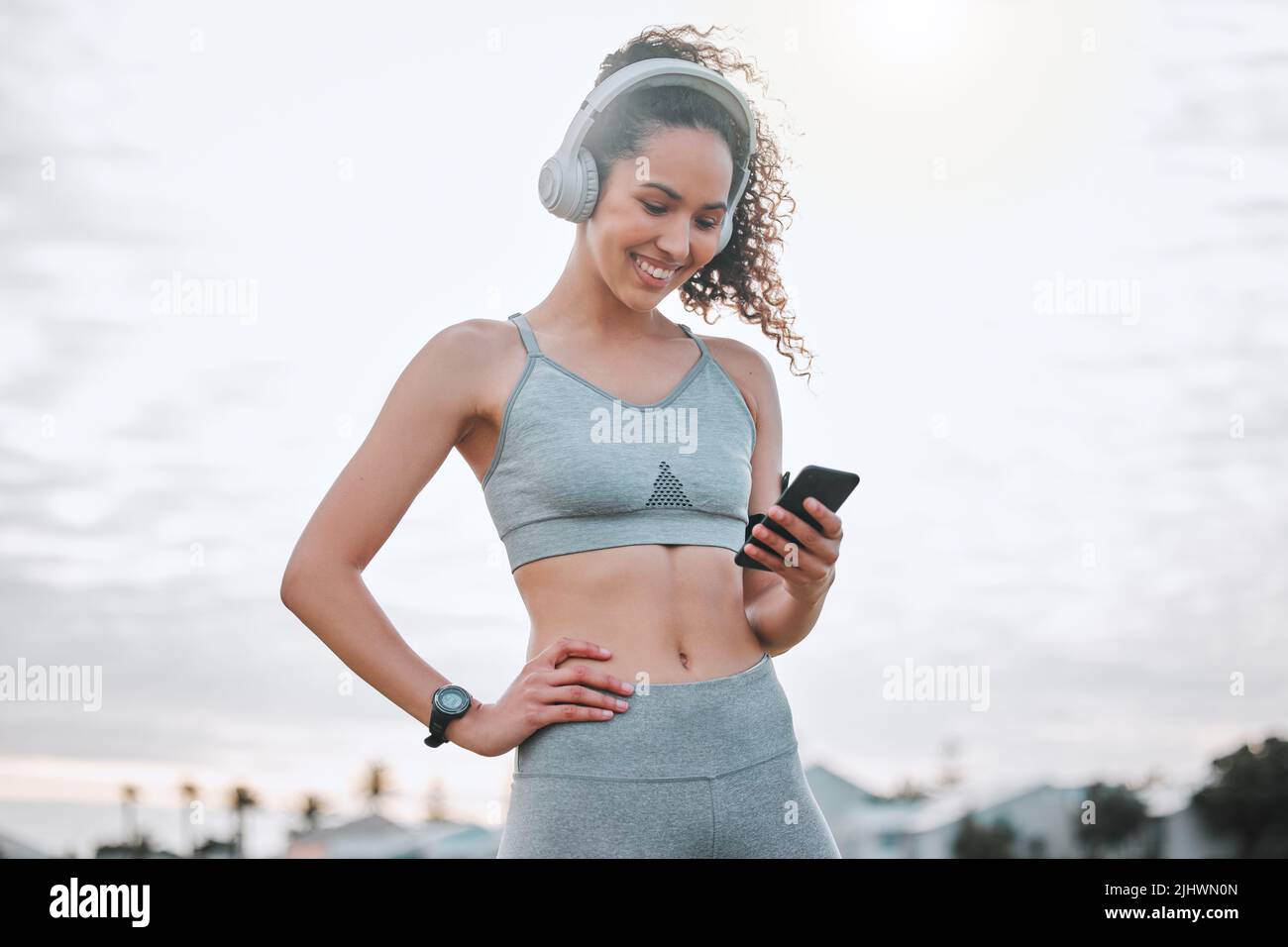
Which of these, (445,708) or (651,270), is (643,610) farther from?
(651,270)

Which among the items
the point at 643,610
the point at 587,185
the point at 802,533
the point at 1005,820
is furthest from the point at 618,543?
the point at 1005,820

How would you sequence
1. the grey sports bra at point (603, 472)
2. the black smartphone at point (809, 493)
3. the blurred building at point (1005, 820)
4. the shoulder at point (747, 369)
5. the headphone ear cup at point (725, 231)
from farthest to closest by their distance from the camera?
the blurred building at point (1005, 820) < the shoulder at point (747, 369) < the headphone ear cup at point (725, 231) < the grey sports bra at point (603, 472) < the black smartphone at point (809, 493)

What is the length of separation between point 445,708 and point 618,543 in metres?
0.56

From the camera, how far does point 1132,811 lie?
4512cm

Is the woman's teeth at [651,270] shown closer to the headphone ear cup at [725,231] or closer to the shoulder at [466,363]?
the headphone ear cup at [725,231]

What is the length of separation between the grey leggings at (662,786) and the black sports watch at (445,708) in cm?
19

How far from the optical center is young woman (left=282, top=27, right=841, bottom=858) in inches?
109

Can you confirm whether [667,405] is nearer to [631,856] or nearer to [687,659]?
[687,659]

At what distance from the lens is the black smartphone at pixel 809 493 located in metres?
2.73

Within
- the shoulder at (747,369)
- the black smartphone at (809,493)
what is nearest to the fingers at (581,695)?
the black smartphone at (809,493)

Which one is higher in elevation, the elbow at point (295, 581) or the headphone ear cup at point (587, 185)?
the headphone ear cup at point (587, 185)

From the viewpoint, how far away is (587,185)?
3084mm
